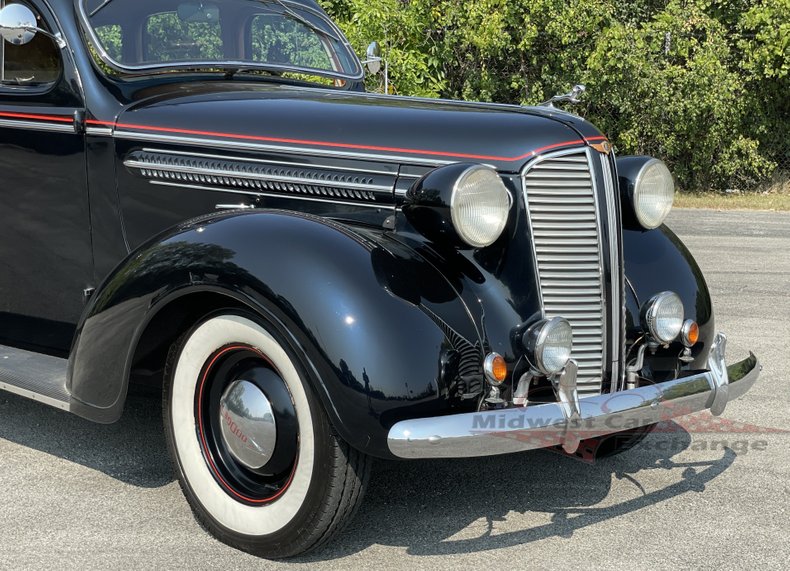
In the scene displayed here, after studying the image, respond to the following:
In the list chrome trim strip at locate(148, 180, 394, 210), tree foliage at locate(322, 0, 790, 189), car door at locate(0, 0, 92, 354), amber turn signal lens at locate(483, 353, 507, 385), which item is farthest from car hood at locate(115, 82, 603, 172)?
tree foliage at locate(322, 0, 790, 189)

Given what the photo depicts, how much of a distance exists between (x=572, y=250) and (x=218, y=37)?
203 cm

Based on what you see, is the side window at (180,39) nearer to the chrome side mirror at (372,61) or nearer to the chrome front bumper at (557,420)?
the chrome side mirror at (372,61)

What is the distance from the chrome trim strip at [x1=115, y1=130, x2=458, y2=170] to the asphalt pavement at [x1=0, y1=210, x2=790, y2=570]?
47.4 inches

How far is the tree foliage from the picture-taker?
13031 mm

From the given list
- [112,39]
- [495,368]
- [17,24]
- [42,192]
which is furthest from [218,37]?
[495,368]

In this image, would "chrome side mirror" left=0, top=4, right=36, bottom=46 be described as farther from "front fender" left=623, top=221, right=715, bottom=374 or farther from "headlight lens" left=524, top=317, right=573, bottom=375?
"front fender" left=623, top=221, right=715, bottom=374

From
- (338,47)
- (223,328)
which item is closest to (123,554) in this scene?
(223,328)

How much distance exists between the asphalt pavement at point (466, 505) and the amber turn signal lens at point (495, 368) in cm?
57

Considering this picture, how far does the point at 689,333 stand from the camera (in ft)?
12.0

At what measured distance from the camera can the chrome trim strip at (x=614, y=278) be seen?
137 inches

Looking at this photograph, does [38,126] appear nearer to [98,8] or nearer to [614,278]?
[98,8]

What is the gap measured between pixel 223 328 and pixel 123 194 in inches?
41.9

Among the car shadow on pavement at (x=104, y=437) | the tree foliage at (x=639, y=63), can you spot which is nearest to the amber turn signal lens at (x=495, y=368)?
the car shadow on pavement at (x=104, y=437)

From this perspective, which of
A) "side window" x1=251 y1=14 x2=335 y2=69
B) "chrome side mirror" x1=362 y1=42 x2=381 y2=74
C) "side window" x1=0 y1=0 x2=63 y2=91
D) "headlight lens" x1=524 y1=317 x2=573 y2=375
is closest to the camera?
"headlight lens" x1=524 y1=317 x2=573 y2=375
